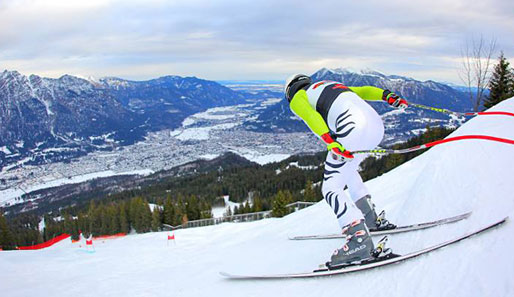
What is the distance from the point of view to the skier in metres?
3.68

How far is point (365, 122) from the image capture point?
12.4 feet

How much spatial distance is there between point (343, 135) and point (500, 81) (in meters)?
33.7

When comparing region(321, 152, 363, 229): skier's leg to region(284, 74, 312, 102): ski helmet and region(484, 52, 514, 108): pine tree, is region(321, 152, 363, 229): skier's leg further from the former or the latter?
region(484, 52, 514, 108): pine tree

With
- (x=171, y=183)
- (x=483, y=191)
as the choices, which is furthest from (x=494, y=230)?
(x=171, y=183)

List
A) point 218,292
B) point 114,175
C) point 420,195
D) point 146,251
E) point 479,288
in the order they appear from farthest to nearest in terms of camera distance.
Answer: point 114,175
point 146,251
point 420,195
point 218,292
point 479,288

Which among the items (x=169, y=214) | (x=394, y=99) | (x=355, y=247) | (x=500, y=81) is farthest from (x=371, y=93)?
(x=169, y=214)

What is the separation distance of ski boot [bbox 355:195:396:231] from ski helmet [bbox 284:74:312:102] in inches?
64.7

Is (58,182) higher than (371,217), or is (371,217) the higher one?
(371,217)

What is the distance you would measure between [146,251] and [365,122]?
22.8ft

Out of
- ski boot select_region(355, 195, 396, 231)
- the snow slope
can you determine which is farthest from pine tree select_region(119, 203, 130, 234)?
ski boot select_region(355, 195, 396, 231)

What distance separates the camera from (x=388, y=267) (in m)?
3.33

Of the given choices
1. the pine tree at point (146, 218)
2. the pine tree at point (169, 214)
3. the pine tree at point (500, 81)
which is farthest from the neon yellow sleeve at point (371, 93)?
the pine tree at point (146, 218)

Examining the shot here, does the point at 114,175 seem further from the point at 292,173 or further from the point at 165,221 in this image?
the point at 165,221

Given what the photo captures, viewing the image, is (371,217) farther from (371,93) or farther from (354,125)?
(371,93)
